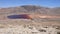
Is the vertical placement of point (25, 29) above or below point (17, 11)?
below

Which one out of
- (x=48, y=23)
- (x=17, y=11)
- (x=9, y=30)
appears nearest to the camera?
(x=9, y=30)

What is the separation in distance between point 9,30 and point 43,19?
1.05m

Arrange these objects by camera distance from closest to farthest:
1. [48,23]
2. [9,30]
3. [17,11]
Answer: [9,30] → [48,23] → [17,11]

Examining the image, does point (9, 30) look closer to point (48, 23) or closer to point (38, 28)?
point (38, 28)

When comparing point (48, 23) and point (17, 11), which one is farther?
point (17, 11)

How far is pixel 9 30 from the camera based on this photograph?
521cm

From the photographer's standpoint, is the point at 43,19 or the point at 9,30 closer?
the point at 9,30

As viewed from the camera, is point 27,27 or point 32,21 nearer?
point 27,27

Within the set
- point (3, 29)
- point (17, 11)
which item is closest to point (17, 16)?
point (17, 11)

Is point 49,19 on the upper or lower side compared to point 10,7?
lower

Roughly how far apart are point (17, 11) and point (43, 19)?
81 cm

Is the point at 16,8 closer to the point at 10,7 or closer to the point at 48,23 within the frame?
the point at 10,7

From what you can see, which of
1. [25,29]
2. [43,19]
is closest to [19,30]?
[25,29]

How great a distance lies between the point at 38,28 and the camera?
17.4 ft
